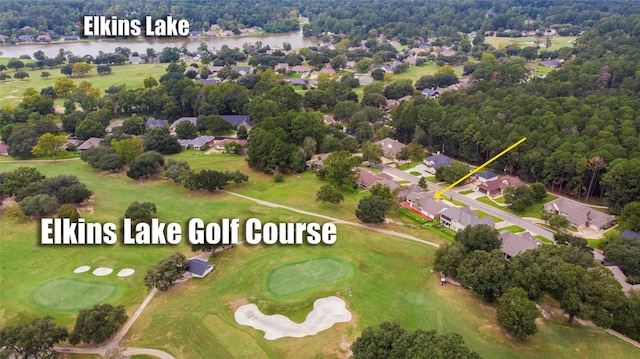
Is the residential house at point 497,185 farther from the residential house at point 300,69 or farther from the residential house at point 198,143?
the residential house at point 300,69

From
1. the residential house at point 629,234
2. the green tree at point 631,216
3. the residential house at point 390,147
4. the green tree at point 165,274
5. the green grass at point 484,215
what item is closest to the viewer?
the green tree at point 165,274

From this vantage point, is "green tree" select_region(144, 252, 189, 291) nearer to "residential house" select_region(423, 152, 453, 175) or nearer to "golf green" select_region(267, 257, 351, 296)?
"golf green" select_region(267, 257, 351, 296)

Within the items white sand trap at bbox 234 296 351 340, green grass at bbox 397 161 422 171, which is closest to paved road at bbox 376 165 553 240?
green grass at bbox 397 161 422 171

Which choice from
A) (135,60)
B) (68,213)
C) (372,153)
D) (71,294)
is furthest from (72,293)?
(135,60)

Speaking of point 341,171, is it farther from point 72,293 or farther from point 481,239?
point 72,293

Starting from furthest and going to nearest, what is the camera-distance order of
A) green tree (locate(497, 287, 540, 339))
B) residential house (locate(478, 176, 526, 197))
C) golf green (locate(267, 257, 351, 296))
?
residential house (locate(478, 176, 526, 197)) → golf green (locate(267, 257, 351, 296)) → green tree (locate(497, 287, 540, 339))

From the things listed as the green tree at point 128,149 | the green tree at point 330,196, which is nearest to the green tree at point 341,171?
the green tree at point 330,196
